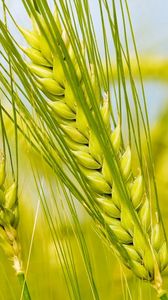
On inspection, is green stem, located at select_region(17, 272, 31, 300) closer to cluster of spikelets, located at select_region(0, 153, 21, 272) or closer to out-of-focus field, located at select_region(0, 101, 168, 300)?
cluster of spikelets, located at select_region(0, 153, 21, 272)

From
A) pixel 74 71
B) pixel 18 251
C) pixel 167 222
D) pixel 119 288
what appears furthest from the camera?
pixel 167 222

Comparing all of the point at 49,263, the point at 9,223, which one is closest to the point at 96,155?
the point at 9,223

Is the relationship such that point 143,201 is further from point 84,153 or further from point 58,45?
point 58,45

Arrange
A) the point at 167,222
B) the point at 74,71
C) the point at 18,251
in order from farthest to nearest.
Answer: the point at 167,222 → the point at 18,251 → the point at 74,71

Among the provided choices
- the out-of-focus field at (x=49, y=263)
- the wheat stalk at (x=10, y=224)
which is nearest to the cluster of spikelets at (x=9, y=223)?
the wheat stalk at (x=10, y=224)

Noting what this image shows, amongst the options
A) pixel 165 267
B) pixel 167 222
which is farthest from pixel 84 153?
pixel 167 222

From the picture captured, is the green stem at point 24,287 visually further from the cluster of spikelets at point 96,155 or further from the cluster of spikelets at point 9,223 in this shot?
the cluster of spikelets at point 96,155

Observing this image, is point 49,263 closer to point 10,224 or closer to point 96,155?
point 10,224
